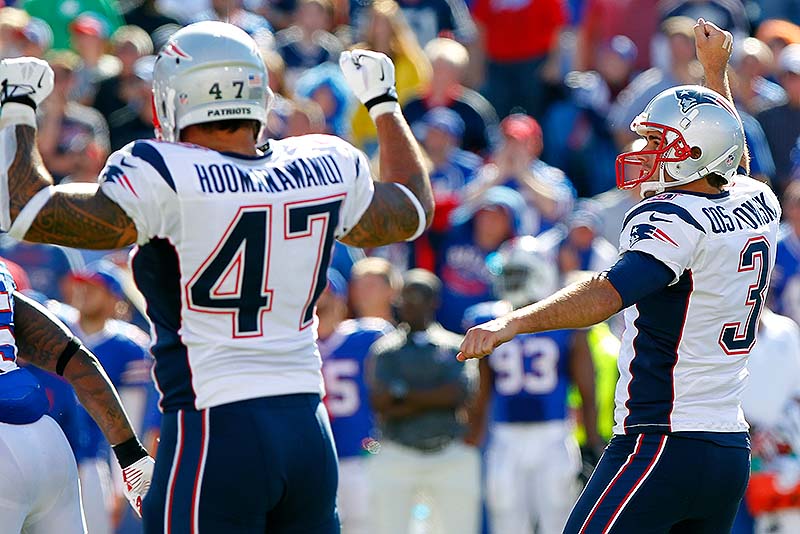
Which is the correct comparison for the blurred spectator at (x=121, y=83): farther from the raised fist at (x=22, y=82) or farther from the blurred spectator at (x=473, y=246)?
the raised fist at (x=22, y=82)

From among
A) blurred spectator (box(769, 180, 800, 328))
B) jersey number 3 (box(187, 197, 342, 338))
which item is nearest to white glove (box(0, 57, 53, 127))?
jersey number 3 (box(187, 197, 342, 338))

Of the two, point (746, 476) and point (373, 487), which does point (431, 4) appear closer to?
point (373, 487)

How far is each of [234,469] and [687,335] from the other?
4.69 feet

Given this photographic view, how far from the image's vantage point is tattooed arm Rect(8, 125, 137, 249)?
3.94 meters

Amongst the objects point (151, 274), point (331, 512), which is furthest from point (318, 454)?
point (151, 274)

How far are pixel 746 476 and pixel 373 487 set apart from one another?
3.96m

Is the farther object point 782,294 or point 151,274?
point 782,294

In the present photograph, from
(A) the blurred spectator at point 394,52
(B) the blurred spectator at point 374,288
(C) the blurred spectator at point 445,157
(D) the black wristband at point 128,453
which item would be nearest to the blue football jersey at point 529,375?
(B) the blurred spectator at point 374,288

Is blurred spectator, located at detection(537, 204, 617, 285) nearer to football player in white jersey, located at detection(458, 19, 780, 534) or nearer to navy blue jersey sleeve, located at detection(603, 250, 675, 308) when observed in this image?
football player in white jersey, located at detection(458, 19, 780, 534)

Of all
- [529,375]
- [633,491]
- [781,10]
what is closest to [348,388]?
Answer: [529,375]

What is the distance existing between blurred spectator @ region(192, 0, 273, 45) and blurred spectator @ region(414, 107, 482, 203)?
2023 mm

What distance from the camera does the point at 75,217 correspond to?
13.0ft

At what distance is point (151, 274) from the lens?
13.3ft

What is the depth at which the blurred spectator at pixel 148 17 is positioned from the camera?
41.1 ft
